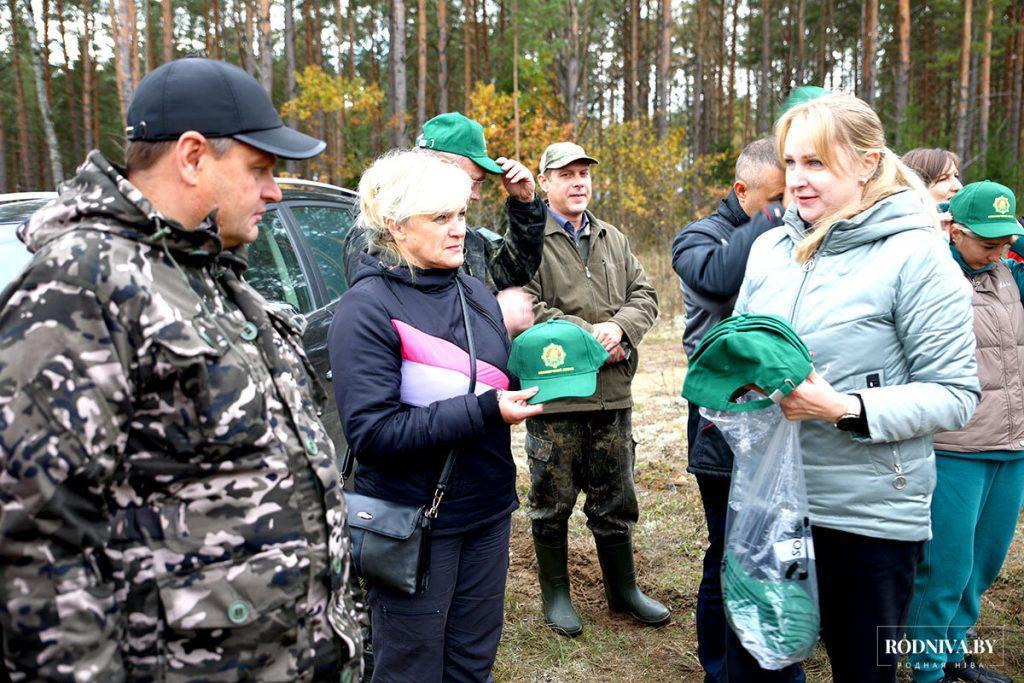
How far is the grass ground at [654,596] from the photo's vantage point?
337 cm

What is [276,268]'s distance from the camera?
12.8 ft

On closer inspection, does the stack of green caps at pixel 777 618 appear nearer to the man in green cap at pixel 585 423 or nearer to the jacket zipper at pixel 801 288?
the jacket zipper at pixel 801 288

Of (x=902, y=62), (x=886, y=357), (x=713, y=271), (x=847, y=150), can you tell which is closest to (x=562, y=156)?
(x=713, y=271)

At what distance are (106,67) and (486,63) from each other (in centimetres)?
1493

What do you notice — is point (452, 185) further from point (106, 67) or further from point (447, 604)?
point (106, 67)

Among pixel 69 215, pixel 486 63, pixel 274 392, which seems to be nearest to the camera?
pixel 69 215

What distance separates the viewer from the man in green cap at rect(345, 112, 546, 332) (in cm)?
306

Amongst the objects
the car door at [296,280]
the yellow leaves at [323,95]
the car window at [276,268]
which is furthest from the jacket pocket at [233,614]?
the yellow leaves at [323,95]

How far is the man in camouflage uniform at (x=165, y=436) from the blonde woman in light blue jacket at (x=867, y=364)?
4.35 ft

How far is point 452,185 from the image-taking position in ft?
7.77

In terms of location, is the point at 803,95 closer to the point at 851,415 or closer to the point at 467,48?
the point at 851,415

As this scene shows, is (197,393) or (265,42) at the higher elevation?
(265,42)

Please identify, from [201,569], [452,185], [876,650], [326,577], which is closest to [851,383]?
[876,650]

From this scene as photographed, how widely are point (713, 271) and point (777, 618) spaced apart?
1.29 m
